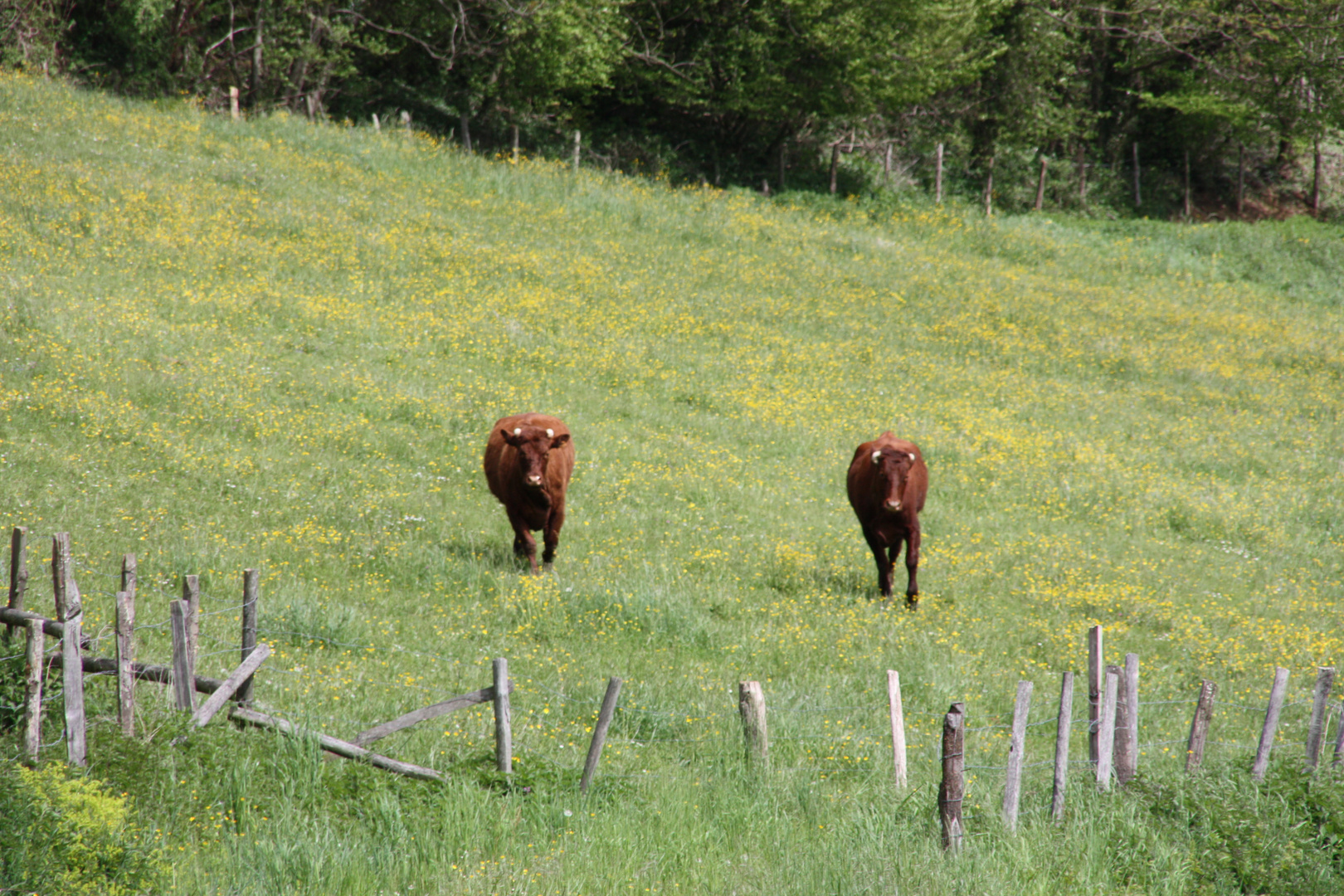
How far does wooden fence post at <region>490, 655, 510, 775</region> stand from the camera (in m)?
6.98

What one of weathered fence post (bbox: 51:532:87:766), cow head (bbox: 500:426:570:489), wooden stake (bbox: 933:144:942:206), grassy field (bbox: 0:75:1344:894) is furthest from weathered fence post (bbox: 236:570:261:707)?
wooden stake (bbox: 933:144:942:206)

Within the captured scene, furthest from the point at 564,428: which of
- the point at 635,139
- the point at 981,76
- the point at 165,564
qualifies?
the point at 981,76

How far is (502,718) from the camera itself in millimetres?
6988

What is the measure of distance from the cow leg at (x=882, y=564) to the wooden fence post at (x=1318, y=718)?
5.72 meters

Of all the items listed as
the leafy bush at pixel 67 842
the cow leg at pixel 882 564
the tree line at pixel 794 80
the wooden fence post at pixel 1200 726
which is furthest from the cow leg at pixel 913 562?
the tree line at pixel 794 80

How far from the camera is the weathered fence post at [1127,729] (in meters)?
7.14

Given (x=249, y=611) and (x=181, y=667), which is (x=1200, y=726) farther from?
(x=181, y=667)

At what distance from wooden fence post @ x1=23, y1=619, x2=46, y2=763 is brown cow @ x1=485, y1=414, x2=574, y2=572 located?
21.7 ft

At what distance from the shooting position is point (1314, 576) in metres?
15.4

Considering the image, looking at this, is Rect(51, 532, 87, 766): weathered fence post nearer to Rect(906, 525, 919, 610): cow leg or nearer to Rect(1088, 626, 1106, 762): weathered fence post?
Rect(1088, 626, 1106, 762): weathered fence post

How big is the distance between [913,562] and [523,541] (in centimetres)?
513

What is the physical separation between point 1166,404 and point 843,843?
22.7 meters

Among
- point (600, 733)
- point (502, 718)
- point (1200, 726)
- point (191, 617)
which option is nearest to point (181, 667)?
point (191, 617)

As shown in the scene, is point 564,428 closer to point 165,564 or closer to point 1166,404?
point 165,564
